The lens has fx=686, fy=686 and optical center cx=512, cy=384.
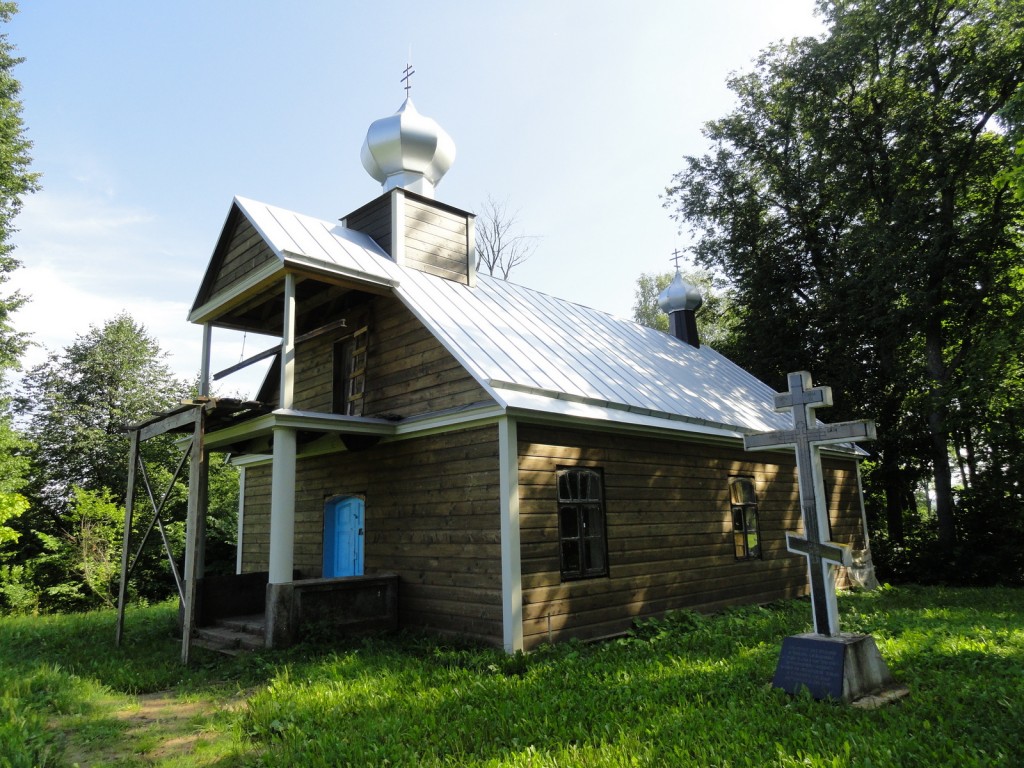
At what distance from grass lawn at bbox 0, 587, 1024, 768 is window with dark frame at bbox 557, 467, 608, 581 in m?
1.11

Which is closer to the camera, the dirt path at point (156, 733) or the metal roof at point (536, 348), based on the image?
the dirt path at point (156, 733)

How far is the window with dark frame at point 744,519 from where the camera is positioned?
1236cm

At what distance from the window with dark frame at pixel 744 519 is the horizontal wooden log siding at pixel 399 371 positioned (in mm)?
5953

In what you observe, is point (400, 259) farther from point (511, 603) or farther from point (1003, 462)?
point (1003, 462)

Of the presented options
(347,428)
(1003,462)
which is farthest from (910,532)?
(347,428)

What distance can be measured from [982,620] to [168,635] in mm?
12095

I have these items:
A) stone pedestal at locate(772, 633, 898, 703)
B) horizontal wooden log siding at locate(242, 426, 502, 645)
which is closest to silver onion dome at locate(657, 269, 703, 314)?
horizontal wooden log siding at locate(242, 426, 502, 645)

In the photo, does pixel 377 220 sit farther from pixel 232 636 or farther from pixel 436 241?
pixel 232 636

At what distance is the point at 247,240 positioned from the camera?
34.9ft

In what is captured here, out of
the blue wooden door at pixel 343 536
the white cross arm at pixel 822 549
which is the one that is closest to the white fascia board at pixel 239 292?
the blue wooden door at pixel 343 536

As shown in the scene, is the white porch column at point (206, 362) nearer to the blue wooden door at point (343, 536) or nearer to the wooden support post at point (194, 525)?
the wooden support post at point (194, 525)

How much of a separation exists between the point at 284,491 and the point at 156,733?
3.34 metres

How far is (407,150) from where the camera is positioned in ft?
43.2

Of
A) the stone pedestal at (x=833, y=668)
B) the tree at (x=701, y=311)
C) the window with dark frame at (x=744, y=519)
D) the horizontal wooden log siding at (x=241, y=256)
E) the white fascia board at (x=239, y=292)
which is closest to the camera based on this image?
the stone pedestal at (x=833, y=668)
